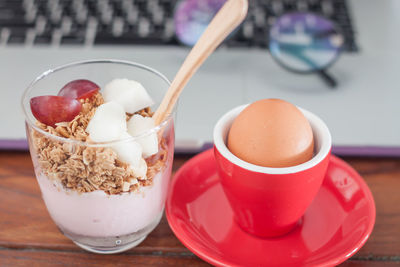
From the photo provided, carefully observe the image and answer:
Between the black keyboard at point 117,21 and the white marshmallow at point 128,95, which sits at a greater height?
the white marshmallow at point 128,95

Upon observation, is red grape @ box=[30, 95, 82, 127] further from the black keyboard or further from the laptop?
the black keyboard

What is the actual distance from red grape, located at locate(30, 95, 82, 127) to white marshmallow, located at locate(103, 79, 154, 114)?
43 millimetres

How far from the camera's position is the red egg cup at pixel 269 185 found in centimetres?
44

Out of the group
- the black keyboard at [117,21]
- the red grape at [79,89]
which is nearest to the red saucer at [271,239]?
the red grape at [79,89]

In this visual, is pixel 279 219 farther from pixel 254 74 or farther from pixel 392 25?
pixel 392 25

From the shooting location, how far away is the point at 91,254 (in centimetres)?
50

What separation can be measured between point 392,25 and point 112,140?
2.11 ft

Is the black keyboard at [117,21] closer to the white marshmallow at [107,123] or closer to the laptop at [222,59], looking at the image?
the laptop at [222,59]

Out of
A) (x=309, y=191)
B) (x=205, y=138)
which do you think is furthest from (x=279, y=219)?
(x=205, y=138)

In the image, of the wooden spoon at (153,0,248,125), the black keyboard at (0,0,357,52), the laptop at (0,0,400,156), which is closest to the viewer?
the wooden spoon at (153,0,248,125)

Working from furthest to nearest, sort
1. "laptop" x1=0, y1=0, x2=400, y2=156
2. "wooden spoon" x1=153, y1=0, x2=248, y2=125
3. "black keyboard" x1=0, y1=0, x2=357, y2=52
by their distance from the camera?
"black keyboard" x1=0, y1=0, x2=357, y2=52 → "laptop" x1=0, y1=0, x2=400, y2=156 → "wooden spoon" x1=153, y1=0, x2=248, y2=125

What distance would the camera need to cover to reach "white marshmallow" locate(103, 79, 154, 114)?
0.48m

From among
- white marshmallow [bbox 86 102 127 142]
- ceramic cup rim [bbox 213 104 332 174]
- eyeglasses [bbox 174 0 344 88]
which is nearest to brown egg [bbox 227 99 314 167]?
ceramic cup rim [bbox 213 104 332 174]

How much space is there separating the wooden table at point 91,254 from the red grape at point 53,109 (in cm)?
14
